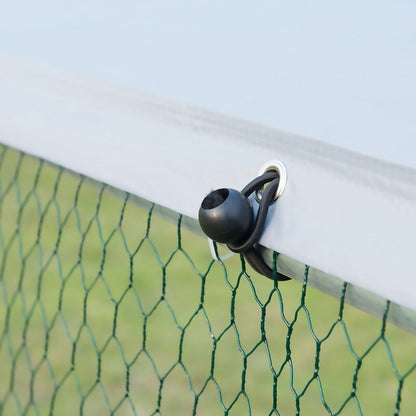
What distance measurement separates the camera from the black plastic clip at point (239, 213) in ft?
3.86

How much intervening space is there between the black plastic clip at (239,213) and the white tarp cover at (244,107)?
19 mm

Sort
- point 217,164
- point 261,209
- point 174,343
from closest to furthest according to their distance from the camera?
point 261,209
point 217,164
point 174,343

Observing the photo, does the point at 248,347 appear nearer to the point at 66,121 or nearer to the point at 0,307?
the point at 0,307

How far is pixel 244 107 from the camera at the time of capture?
4.16 feet

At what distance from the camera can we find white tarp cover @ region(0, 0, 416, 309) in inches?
41.7

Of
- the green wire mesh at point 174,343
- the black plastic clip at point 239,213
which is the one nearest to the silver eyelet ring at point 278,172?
the black plastic clip at point 239,213

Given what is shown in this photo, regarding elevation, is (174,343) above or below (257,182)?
below

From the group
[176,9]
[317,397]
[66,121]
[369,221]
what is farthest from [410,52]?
[317,397]

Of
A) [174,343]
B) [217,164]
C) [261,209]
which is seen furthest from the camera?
[174,343]

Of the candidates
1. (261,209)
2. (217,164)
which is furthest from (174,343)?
(261,209)

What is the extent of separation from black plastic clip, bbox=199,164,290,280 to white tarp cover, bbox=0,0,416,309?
0.8 inches

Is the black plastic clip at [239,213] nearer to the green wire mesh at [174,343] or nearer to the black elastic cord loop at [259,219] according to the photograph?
the black elastic cord loop at [259,219]

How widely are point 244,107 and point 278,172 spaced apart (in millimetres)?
123

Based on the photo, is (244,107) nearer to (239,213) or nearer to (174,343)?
(239,213)
